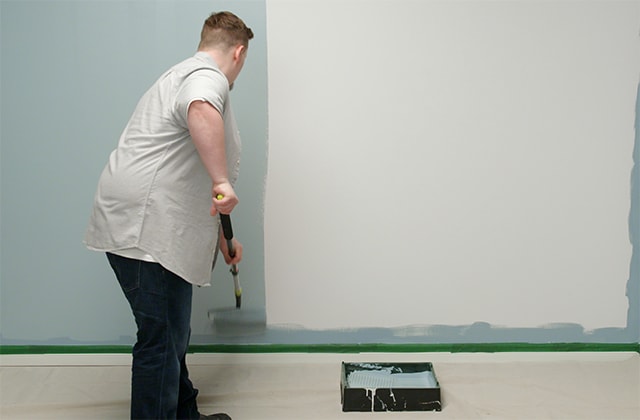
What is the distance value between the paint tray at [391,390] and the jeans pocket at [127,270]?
→ 2.61 ft

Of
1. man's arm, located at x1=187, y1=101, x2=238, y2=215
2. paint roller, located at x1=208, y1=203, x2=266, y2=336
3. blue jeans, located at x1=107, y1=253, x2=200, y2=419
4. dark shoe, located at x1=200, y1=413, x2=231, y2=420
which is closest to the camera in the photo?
man's arm, located at x1=187, y1=101, x2=238, y2=215

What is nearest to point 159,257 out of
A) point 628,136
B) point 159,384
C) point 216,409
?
point 159,384

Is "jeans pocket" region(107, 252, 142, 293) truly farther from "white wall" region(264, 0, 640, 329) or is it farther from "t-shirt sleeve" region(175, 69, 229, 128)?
"white wall" region(264, 0, 640, 329)

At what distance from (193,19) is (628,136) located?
5.37 feet

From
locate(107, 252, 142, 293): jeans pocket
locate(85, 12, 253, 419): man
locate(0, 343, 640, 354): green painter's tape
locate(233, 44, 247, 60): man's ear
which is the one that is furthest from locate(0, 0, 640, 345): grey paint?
locate(107, 252, 142, 293): jeans pocket

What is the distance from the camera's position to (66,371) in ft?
8.39

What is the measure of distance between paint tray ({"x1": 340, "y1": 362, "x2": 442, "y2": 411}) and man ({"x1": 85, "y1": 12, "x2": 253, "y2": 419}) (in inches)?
24.0

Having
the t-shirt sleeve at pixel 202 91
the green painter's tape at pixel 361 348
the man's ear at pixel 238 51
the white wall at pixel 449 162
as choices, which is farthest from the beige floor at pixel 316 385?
the man's ear at pixel 238 51

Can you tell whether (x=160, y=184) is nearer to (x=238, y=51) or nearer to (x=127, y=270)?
(x=127, y=270)

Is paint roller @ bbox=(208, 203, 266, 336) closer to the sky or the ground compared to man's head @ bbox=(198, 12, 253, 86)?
closer to the ground

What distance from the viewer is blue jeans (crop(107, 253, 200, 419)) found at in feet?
6.07

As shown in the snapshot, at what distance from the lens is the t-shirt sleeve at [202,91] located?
1.74m

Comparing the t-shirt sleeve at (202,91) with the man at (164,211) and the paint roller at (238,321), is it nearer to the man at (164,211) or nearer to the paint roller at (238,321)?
the man at (164,211)

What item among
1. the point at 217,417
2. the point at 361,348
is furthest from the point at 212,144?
the point at 361,348
